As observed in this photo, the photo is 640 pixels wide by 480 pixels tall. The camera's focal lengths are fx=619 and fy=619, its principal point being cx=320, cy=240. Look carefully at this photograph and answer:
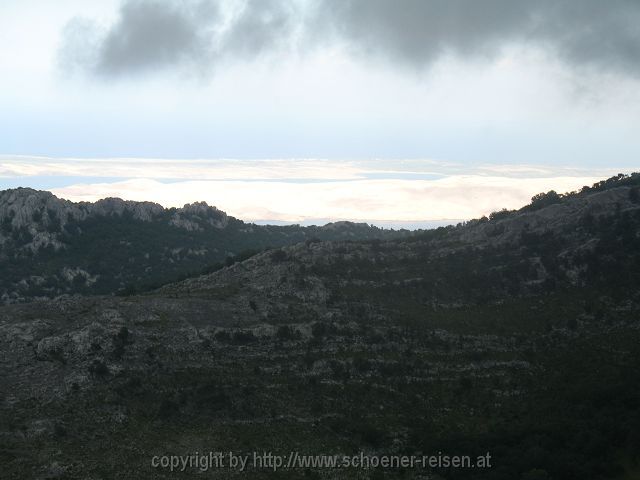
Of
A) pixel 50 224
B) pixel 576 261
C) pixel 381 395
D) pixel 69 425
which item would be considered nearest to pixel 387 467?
pixel 381 395

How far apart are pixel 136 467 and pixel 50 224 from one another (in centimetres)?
14263

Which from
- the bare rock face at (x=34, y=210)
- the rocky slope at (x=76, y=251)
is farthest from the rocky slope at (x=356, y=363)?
the bare rock face at (x=34, y=210)

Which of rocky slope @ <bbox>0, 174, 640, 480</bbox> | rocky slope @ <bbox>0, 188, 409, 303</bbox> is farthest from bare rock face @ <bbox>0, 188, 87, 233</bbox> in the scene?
rocky slope @ <bbox>0, 174, 640, 480</bbox>

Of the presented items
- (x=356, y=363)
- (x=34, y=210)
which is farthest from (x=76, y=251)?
(x=356, y=363)

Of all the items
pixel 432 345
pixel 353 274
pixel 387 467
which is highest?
pixel 353 274

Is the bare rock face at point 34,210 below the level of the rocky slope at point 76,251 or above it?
above

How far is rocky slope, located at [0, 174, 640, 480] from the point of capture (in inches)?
2411

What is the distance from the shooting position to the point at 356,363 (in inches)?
3219

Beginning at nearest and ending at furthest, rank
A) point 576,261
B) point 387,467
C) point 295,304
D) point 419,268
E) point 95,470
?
point 95,470 < point 387,467 < point 295,304 < point 576,261 < point 419,268

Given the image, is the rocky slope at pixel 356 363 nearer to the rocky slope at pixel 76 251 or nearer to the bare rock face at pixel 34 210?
A: the rocky slope at pixel 76 251

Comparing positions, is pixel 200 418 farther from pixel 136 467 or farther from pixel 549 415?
pixel 549 415

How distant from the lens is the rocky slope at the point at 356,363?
61.2 meters

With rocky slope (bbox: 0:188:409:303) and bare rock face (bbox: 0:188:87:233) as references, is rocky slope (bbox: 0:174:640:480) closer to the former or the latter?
rocky slope (bbox: 0:188:409:303)

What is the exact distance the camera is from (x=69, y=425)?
63.3 meters
